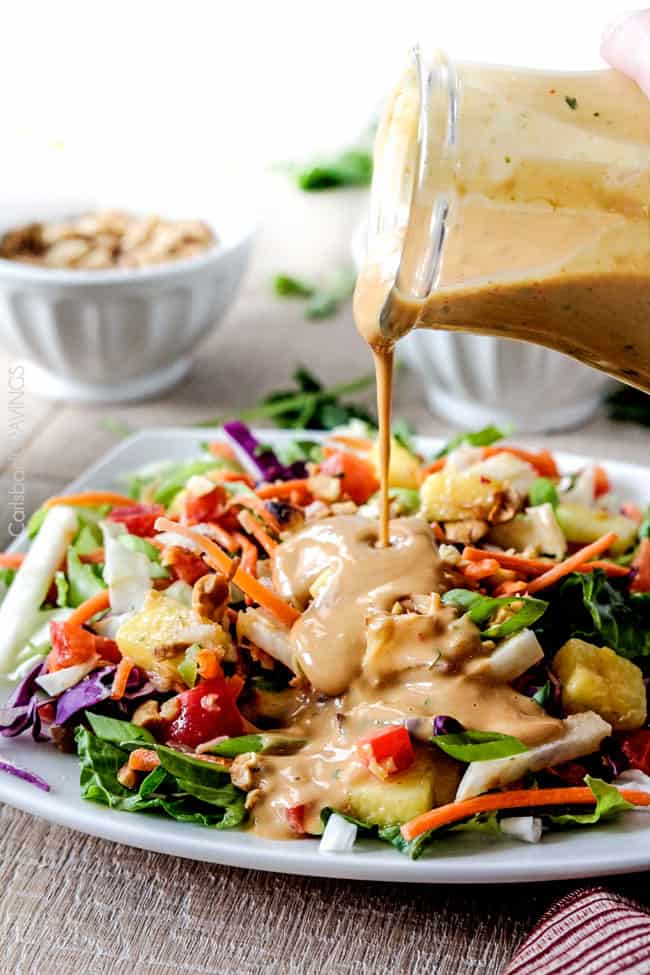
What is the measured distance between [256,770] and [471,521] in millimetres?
881

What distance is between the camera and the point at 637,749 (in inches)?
104

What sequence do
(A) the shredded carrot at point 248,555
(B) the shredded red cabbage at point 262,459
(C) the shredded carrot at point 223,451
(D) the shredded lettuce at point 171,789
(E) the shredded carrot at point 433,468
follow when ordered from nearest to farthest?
1. (D) the shredded lettuce at point 171,789
2. (A) the shredded carrot at point 248,555
3. (E) the shredded carrot at point 433,468
4. (B) the shredded red cabbage at point 262,459
5. (C) the shredded carrot at point 223,451

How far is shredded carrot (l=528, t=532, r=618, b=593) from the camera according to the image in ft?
9.43

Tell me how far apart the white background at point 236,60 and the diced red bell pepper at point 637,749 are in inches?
214

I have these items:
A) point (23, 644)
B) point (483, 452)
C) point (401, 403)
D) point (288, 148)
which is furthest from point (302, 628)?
point (288, 148)

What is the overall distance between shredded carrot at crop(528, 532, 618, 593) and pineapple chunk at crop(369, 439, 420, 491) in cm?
62

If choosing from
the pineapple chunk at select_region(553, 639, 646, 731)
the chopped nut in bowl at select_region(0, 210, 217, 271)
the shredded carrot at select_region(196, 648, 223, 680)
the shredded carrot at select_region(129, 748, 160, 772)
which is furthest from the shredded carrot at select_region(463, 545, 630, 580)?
the chopped nut in bowl at select_region(0, 210, 217, 271)

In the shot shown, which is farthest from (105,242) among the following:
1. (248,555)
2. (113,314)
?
(248,555)

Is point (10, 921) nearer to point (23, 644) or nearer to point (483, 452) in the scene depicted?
point (23, 644)

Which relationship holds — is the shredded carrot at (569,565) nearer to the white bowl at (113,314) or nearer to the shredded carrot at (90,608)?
the shredded carrot at (90,608)

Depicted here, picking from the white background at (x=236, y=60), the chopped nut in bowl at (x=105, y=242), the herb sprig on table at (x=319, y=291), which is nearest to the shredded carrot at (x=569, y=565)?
the chopped nut in bowl at (x=105, y=242)

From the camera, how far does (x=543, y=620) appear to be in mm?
2875

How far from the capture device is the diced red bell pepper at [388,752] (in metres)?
2.42

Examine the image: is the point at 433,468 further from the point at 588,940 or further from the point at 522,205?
the point at 588,940
